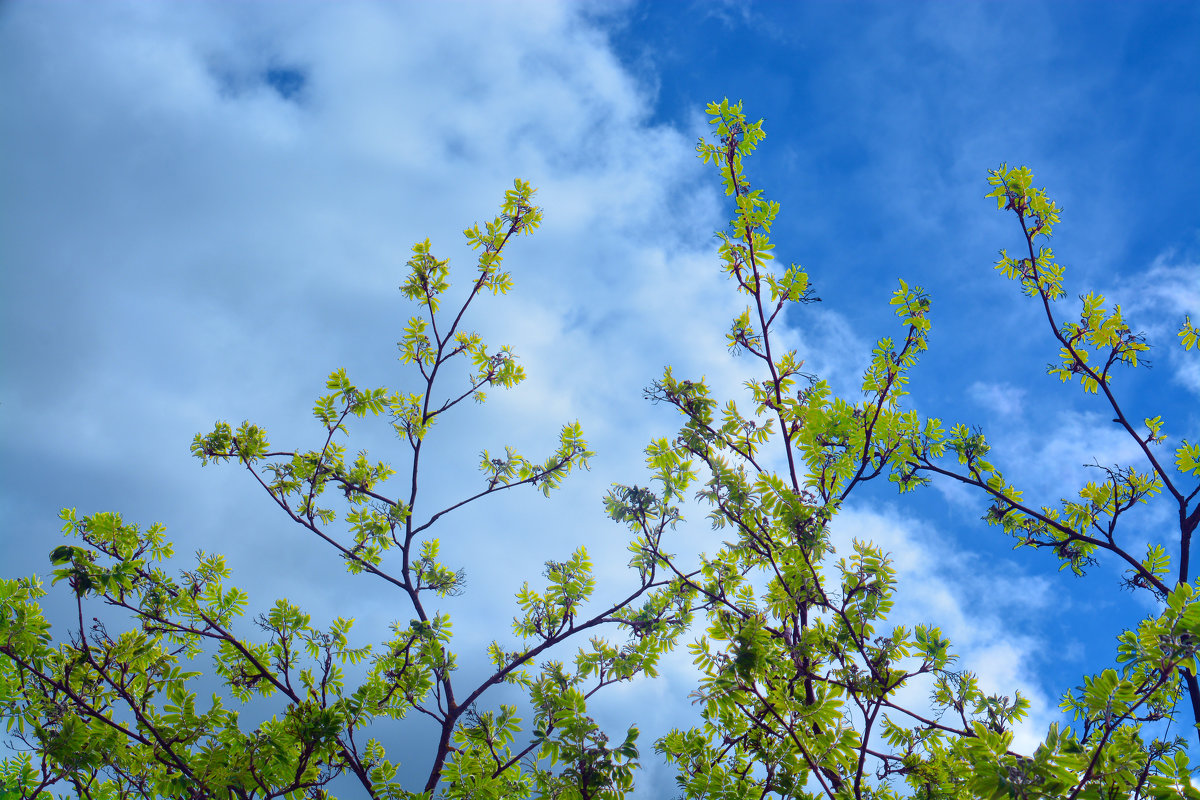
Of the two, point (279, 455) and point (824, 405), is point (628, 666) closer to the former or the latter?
point (824, 405)

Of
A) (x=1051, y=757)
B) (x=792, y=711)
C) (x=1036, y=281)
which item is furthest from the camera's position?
(x=1036, y=281)

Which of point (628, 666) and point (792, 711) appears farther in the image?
point (628, 666)

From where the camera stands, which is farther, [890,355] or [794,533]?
[890,355]

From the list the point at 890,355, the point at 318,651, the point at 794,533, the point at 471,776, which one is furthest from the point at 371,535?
the point at 890,355

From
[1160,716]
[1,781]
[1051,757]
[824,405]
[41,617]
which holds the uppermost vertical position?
[824,405]

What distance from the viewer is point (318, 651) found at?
650cm

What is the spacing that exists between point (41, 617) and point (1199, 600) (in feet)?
28.9

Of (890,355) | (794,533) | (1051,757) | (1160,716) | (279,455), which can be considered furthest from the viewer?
(279,455)

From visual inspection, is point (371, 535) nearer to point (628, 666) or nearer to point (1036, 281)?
point (628, 666)

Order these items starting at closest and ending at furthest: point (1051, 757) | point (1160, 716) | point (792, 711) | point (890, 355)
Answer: point (1051, 757) < point (1160, 716) < point (792, 711) < point (890, 355)

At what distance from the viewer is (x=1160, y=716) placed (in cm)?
376

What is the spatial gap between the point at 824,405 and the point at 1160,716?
2.84 metres

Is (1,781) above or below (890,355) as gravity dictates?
below

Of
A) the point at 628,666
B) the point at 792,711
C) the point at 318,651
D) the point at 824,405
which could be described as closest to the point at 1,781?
the point at 318,651
